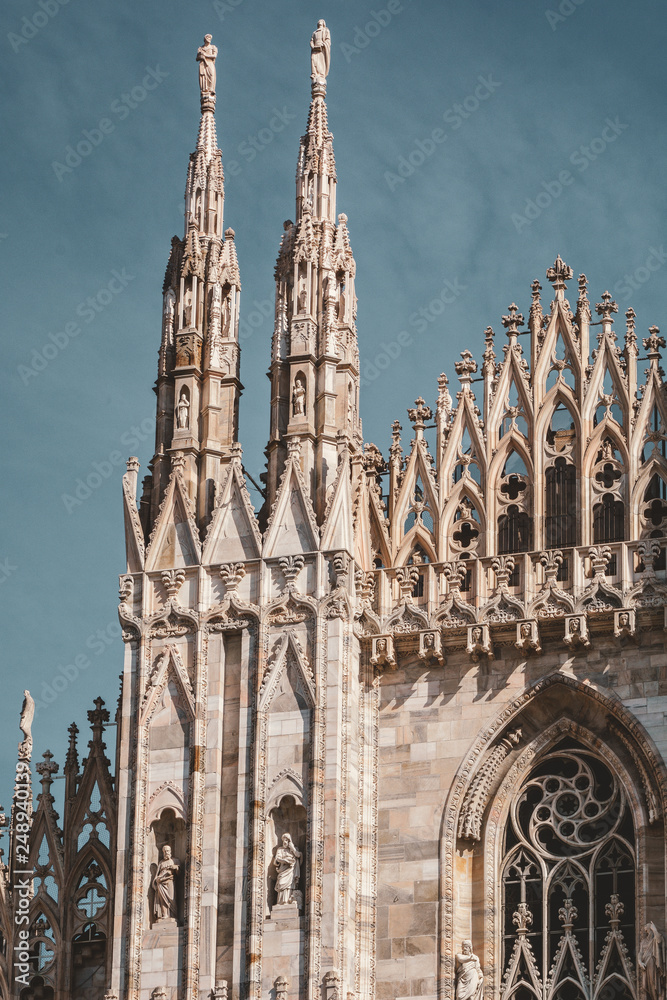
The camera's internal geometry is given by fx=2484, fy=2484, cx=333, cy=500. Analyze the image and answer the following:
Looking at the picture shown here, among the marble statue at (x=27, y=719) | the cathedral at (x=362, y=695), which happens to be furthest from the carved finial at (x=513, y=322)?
the marble statue at (x=27, y=719)

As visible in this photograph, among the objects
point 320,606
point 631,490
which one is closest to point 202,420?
point 320,606

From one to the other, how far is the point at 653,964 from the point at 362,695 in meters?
4.28

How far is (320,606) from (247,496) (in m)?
1.62

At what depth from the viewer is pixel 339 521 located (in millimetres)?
25906

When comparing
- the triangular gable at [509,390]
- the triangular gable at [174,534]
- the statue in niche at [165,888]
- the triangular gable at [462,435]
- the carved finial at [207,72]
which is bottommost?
the statue in niche at [165,888]

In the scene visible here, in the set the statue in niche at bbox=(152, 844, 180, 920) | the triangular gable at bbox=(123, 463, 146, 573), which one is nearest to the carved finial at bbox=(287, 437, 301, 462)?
the triangular gable at bbox=(123, 463, 146, 573)

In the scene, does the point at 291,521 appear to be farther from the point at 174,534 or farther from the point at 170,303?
the point at 170,303

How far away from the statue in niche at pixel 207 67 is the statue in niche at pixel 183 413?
13.8 feet

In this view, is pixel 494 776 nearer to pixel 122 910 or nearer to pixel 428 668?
pixel 428 668

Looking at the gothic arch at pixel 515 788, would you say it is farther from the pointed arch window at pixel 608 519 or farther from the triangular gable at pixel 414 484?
the triangular gable at pixel 414 484

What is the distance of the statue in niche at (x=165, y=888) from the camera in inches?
982

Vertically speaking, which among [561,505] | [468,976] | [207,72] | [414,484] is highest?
[207,72]

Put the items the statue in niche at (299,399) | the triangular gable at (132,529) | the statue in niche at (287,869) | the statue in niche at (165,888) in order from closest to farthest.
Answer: the statue in niche at (287,869), the statue in niche at (165,888), the triangular gable at (132,529), the statue in niche at (299,399)

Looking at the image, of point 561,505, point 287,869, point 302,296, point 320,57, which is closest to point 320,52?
point 320,57
